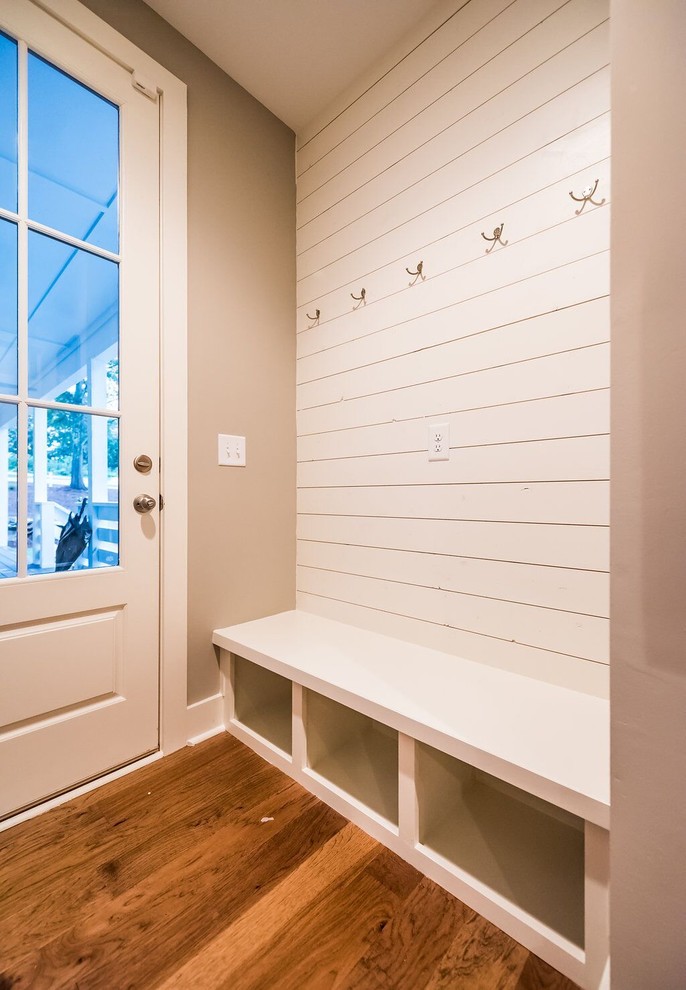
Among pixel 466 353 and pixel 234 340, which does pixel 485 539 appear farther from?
pixel 234 340

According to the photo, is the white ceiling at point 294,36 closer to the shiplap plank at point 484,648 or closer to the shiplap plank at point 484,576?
the shiplap plank at point 484,576

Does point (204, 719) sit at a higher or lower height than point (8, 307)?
lower

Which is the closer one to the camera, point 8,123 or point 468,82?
point 8,123

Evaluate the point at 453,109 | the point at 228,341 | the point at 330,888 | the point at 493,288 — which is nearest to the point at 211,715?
the point at 330,888

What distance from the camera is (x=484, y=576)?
4.36 ft

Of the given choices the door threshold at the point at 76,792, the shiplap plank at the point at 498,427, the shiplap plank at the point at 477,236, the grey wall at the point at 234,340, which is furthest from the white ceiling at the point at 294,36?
the door threshold at the point at 76,792

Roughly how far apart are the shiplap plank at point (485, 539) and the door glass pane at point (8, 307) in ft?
3.84

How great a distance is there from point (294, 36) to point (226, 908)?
2.64 m

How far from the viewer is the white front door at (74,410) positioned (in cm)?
121

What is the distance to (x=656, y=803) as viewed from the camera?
54 centimetres

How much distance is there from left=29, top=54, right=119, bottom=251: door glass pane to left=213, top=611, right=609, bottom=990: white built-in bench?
57.7 inches

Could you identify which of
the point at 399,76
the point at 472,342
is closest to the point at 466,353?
the point at 472,342

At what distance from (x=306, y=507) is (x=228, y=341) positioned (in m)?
0.77

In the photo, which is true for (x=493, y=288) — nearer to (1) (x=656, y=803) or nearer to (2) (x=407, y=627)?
(2) (x=407, y=627)
